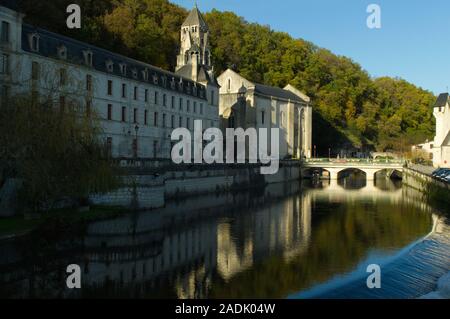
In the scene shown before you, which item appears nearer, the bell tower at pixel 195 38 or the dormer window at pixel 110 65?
the dormer window at pixel 110 65

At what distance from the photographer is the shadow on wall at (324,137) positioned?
97750mm

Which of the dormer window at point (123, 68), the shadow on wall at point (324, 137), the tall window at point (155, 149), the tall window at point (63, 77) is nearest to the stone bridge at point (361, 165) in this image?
the shadow on wall at point (324, 137)

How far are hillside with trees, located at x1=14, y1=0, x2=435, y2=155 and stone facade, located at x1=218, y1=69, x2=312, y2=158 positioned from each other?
937 cm

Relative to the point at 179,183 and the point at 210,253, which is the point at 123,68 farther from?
the point at 210,253

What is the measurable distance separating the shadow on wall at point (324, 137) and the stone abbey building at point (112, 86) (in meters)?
36.9

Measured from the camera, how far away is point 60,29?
54.0 meters

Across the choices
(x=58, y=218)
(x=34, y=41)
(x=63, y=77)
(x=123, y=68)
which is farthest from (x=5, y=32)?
(x=58, y=218)

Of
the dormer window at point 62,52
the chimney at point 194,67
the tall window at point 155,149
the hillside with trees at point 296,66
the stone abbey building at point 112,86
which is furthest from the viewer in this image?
the hillside with trees at point 296,66

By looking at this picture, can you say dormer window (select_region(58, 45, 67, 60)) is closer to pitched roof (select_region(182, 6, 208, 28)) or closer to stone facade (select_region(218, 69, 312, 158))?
pitched roof (select_region(182, 6, 208, 28))

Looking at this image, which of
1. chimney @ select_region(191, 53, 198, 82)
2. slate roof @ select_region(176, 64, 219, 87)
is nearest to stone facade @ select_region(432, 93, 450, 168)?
slate roof @ select_region(176, 64, 219, 87)

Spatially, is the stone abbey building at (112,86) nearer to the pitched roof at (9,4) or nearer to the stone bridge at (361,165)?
the pitched roof at (9,4)

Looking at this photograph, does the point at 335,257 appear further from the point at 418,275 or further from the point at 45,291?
the point at 45,291

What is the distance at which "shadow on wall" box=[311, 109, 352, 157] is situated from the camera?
321 feet

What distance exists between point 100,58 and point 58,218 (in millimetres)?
21177
